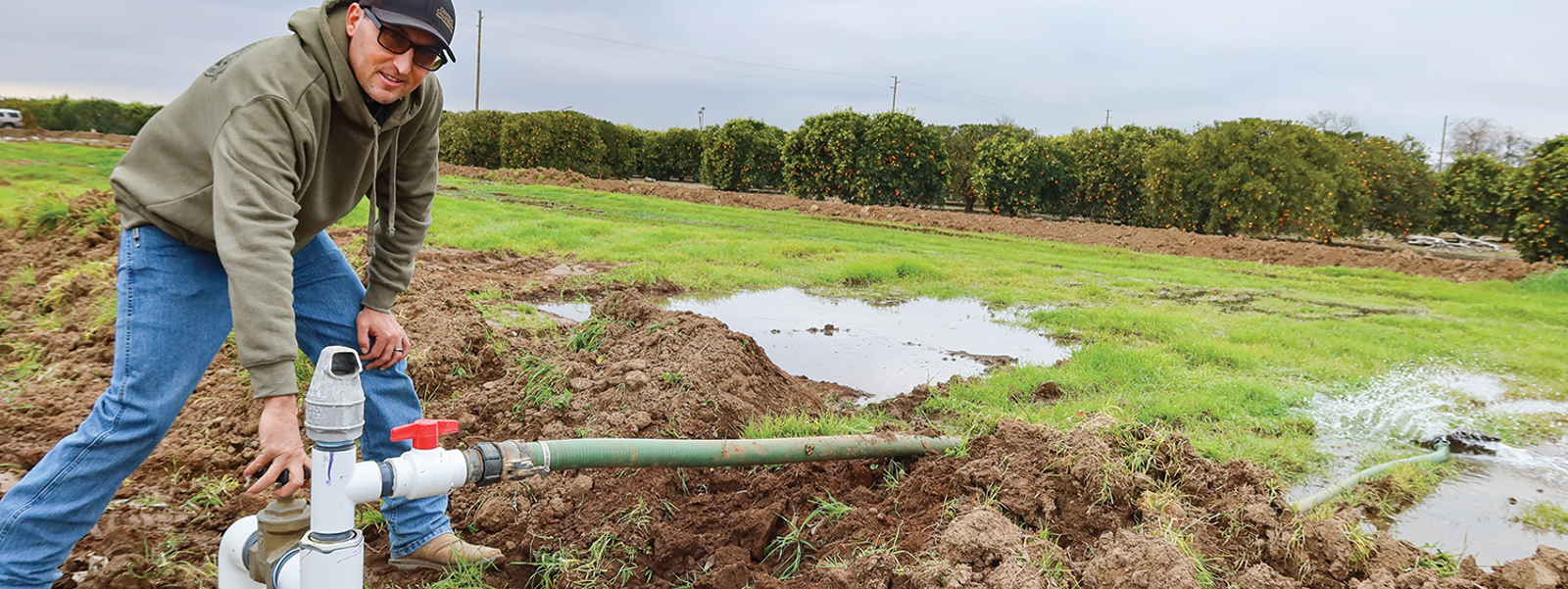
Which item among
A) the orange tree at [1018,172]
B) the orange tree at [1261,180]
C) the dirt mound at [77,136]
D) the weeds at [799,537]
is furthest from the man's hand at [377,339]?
the orange tree at [1018,172]

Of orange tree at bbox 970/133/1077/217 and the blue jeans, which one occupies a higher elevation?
orange tree at bbox 970/133/1077/217

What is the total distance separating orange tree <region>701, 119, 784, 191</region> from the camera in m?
26.1

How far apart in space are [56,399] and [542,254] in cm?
529

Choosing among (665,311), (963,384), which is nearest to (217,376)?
(665,311)

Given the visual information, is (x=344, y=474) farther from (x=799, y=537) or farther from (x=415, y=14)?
(x=799, y=537)

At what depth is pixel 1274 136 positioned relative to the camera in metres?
17.0

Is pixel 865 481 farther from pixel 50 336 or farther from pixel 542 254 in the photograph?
pixel 542 254

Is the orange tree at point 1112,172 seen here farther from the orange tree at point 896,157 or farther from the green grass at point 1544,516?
the green grass at point 1544,516

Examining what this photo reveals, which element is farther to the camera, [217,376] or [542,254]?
[542,254]

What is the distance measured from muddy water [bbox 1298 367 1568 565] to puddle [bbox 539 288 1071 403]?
1.73m

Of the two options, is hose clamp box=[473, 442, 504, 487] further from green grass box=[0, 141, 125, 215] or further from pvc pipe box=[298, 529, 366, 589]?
green grass box=[0, 141, 125, 215]

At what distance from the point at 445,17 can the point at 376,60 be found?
192mm

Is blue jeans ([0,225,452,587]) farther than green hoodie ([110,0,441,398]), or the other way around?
blue jeans ([0,225,452,587])

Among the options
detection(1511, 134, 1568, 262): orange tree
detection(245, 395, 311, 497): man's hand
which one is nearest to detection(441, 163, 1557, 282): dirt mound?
detection(1511, 134, 1568, 262): orange tree
